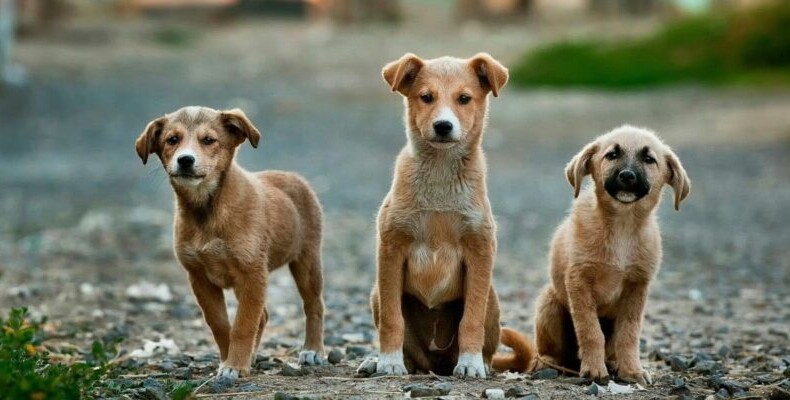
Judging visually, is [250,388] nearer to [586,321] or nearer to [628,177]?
[586,321]

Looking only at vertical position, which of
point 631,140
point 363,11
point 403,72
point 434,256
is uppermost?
point 363,11

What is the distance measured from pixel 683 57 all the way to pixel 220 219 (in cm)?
2148

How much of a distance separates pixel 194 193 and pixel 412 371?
4.82 feet

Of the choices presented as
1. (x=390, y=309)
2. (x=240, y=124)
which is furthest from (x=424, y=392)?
(x=240, y=124)

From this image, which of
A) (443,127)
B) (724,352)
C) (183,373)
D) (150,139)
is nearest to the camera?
(443,127)

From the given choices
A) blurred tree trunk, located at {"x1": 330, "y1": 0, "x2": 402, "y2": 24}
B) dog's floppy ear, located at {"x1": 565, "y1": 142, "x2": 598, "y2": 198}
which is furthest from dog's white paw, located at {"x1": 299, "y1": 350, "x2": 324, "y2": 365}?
blurred tree trunk, located at {"x1": 330, "y1": 0, "x2": 402, "y2": 24}

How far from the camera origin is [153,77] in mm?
27891

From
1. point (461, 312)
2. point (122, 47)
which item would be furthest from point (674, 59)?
point (461, 312)

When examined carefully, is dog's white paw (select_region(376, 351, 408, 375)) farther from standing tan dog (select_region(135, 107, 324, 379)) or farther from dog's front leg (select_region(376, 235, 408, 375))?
standing tan dog (select_region(135, 107, 324, 379))

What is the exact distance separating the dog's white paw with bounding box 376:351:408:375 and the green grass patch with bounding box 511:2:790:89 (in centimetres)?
1925

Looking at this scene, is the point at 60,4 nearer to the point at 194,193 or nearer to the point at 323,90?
the point at 323,90

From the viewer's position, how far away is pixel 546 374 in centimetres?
692

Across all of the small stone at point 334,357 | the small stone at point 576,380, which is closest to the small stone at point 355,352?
the small stone at point 334,357

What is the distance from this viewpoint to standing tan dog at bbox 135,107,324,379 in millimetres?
6645
